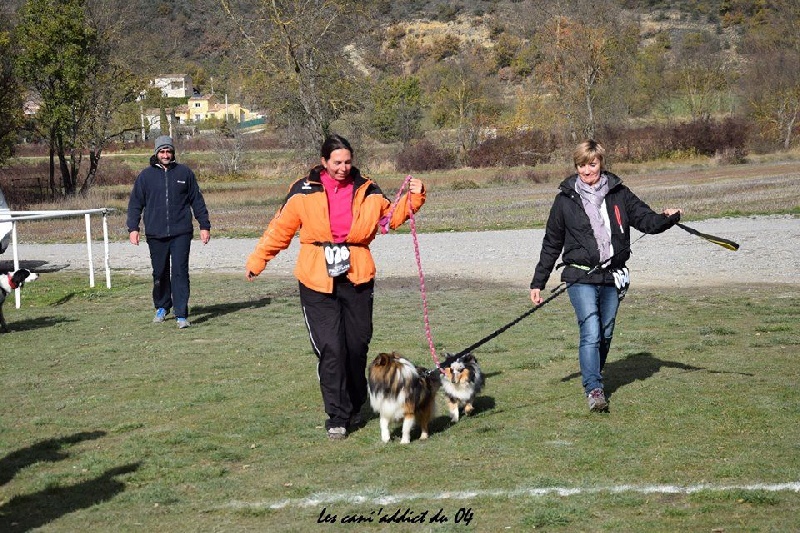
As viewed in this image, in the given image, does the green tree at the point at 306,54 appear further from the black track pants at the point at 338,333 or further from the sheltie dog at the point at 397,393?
the sheltie dog at the point at 397,393

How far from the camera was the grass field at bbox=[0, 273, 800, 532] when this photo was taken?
614 centimetres

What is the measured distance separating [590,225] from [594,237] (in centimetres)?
9

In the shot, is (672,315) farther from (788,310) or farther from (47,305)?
(47,305)

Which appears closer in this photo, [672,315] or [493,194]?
[672,315]

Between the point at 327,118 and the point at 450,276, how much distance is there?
2311cm

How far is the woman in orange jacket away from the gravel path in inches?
353

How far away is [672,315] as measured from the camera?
1330 centimetres

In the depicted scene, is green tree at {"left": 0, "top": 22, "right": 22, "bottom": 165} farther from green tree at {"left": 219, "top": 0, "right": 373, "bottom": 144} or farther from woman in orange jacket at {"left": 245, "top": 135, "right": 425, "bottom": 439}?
woman in orange jacket at {"left": 245, "top": 135, "right": 425, "bottom": 439}

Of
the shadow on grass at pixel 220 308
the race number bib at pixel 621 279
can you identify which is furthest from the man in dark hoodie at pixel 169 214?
the race number bib at pixel 621 279

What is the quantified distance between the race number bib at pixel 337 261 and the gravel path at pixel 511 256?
921 centimetres

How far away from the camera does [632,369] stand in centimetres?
1011

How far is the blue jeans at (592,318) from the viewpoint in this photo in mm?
8289

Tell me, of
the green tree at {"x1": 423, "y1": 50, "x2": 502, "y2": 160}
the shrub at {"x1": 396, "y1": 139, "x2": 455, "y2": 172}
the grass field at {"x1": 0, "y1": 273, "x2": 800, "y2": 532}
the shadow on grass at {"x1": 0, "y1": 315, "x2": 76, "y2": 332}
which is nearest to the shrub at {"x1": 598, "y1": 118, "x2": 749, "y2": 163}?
the shrub at {"x1": 396, "y1": 139, "x2": 455, "y2": 172}

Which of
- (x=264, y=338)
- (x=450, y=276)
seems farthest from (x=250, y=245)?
(x=264, y=338)
